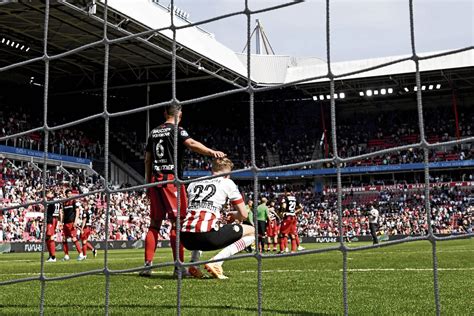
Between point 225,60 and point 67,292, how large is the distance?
21769 millimetres

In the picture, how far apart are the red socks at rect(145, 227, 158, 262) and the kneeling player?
0.73 m

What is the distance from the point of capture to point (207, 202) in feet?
19.9

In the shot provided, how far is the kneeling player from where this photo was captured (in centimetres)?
579

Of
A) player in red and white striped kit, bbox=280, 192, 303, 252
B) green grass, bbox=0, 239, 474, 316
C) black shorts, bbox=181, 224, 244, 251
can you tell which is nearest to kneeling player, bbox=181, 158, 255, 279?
black shorts, bbox=181, 224, 244, 251

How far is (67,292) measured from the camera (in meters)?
5.92

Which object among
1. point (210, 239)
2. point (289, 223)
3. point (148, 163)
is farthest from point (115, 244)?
point (210, 239)

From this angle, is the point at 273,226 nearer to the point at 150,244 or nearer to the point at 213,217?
the point at 150,244

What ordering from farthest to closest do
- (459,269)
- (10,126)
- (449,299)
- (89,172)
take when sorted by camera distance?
1. (89,172)
2. (10,126)
3. (459,269)
4. (449,299)

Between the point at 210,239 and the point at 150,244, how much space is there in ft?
3.59

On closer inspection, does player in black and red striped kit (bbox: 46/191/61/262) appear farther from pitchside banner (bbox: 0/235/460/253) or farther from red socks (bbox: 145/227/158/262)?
pitchside banner (bbox: 0/235/460/253)

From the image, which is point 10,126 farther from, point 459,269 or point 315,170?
point 459,269

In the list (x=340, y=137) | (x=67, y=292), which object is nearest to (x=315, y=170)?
(x=340, y=137)

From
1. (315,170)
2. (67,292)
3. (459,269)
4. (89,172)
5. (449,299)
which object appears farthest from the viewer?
(315,170)

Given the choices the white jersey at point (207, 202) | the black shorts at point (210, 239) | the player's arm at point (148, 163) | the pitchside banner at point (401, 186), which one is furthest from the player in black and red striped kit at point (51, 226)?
the pitchside banner at point (401, 186)
